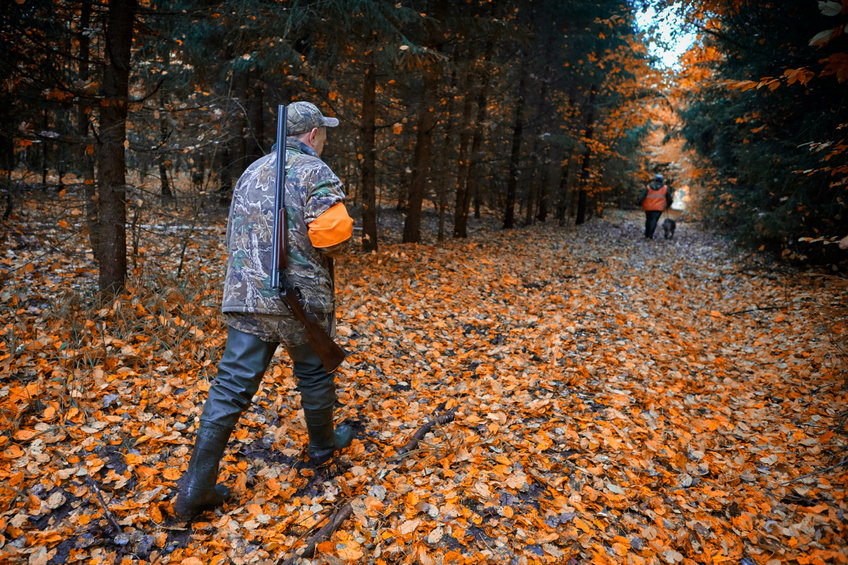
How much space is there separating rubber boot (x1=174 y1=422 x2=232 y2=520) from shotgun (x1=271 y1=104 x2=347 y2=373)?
0.80m

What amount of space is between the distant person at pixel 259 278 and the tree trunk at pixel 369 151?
6.30 m

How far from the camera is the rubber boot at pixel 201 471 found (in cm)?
Answer: 269

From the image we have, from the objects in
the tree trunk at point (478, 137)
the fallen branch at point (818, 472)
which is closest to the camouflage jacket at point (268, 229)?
the fallen branch at point (818, 472)

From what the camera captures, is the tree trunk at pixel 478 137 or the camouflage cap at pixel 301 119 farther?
the tree trunk at pixel 478 137

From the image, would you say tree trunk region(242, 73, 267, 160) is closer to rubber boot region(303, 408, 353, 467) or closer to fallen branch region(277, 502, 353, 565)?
rubber boot region(303, 408, 353, 467)

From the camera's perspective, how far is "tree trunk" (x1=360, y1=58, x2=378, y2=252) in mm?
8727

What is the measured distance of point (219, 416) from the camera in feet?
8.91

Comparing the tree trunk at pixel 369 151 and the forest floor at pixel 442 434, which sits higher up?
the tree trunk at pixel 369 151

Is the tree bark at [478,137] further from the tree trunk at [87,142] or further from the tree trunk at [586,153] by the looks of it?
the tree trunk at [87,142]

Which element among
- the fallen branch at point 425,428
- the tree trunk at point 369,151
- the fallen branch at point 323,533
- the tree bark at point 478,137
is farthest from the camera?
the tree bark at point 478,137

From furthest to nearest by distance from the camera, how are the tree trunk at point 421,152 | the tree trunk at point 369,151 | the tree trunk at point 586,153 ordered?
the tree trunk at point 586,153, the tree trunk at point 421,152, the tree trunk at point 369,151

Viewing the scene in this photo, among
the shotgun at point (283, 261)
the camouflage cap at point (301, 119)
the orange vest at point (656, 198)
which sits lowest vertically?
the shotgun at point (283, 261)

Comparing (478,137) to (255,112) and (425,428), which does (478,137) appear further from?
(425,428)

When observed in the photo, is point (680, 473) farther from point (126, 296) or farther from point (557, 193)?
point (557, 193)
